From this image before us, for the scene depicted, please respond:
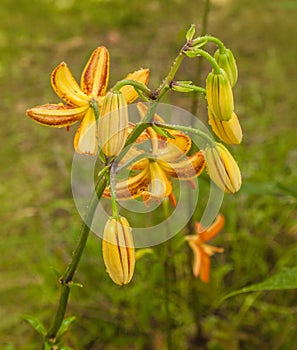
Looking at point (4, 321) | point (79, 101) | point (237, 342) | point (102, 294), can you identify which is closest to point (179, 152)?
point (79, 101)

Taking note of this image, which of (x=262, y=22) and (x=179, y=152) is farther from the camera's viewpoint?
(x=262, y=22)

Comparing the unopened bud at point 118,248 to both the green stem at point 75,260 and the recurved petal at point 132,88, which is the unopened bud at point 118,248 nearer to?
the green stem at point 75,260

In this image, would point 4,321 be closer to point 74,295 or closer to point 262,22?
point 74,295

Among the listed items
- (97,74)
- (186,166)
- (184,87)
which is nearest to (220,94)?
(184,87)

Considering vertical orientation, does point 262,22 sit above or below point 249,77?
above

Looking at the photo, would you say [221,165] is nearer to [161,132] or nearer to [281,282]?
[161,132]
